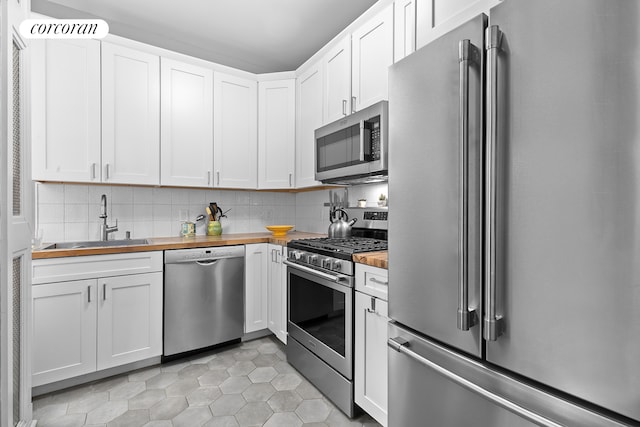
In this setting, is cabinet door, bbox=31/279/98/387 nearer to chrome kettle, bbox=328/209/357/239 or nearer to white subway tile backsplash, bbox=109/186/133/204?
white subway tile backsplash, bbox=109/186/133/204

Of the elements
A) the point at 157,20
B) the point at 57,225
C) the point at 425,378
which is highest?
the point at 157,20

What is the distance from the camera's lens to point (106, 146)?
7.63 ft

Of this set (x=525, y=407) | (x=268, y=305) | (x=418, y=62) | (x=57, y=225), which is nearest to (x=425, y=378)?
(x=525, y=407)

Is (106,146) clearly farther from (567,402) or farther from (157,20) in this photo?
(567,402)

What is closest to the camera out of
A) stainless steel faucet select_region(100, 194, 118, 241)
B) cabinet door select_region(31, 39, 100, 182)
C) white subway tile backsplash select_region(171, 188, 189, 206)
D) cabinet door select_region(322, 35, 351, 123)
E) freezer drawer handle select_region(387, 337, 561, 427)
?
freezer drawer handle select_region(387, 337, 561, 427)

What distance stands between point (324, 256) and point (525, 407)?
3.98 feet

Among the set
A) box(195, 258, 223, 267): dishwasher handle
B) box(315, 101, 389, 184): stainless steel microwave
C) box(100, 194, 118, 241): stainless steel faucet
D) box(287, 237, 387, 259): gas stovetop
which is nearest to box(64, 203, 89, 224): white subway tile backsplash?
box(100, 194, 118, 241): stainless steel faucet

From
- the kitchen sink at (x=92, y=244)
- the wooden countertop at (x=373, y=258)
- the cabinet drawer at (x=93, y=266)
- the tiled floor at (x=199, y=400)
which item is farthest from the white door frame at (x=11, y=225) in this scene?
the wooden countertop at (x=373, y=258)

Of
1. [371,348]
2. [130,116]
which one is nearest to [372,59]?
[371,348]

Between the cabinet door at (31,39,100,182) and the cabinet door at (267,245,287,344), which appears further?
the cabinet door at (267,245,287,344)

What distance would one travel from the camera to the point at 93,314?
207 cm

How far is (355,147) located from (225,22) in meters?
1.57

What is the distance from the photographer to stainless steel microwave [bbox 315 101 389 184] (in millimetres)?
1847

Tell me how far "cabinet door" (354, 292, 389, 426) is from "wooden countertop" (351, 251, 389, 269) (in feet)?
0.58
